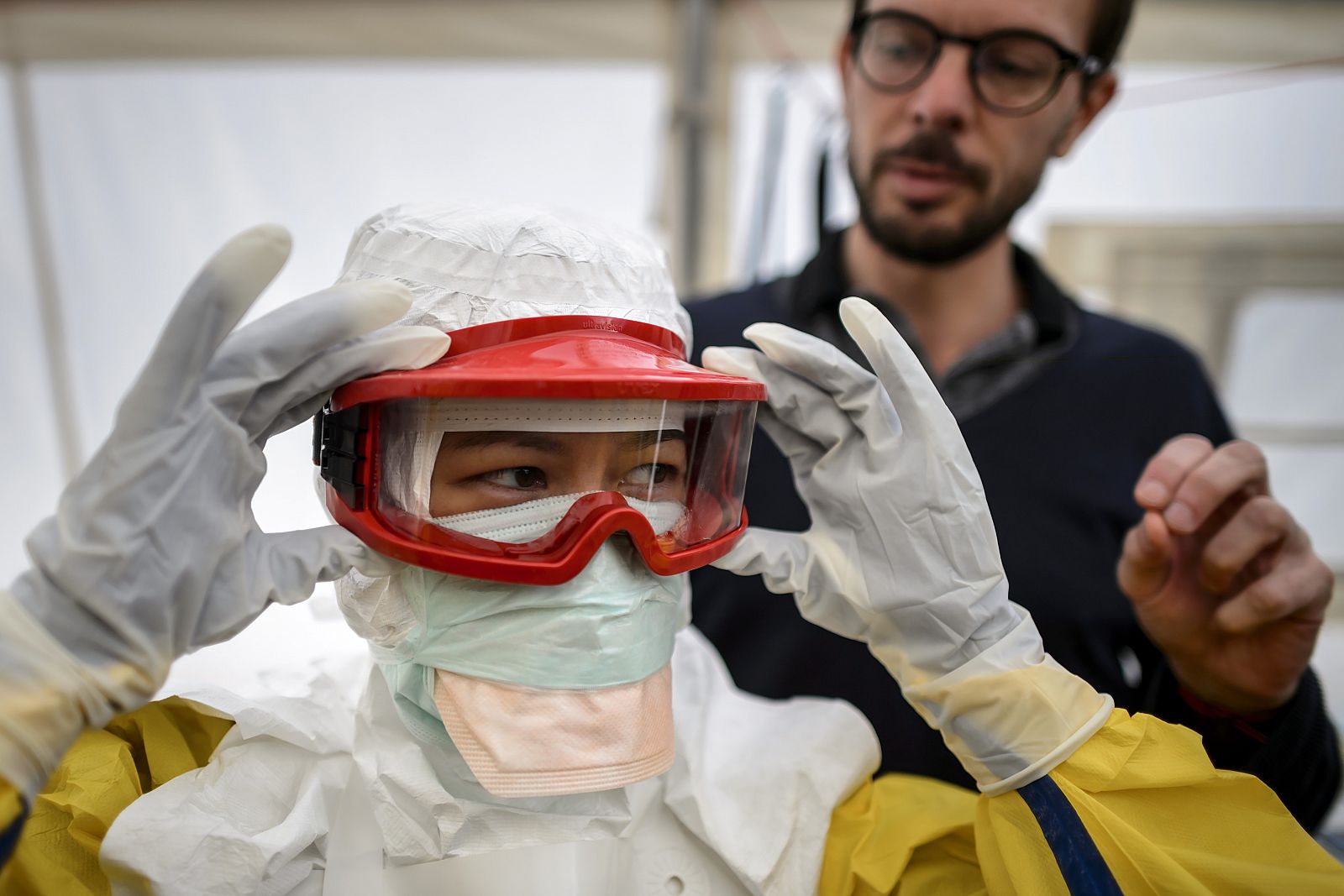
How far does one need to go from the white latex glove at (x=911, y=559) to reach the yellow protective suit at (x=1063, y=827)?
49 mm

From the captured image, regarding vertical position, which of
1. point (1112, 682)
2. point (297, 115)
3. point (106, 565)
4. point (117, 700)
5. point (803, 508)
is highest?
point (297, 115)

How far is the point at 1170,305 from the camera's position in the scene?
3086 mm

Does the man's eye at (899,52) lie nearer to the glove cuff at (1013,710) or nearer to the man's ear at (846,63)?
the man's ear at (846,63)

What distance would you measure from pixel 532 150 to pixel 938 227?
1.69 meters

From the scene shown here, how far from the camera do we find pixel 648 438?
1079 millimetres

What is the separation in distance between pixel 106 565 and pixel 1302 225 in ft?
11.1

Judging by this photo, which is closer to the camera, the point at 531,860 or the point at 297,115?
the point at 531,860

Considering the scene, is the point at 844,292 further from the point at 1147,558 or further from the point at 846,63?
the point at 1147,558

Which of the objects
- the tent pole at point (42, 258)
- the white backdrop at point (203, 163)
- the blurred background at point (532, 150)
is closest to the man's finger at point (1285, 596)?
the blurred background at point (532, 150)

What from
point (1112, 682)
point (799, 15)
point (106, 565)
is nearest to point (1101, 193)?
point (799, 15)

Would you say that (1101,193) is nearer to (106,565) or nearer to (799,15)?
(799,15)

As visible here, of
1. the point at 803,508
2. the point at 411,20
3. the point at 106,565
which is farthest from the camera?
the point at 411,20

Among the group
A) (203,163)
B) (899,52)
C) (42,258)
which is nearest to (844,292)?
(899,52)

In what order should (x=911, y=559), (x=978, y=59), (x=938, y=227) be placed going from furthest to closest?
(x=938, y=227) → (x=978, y=59) → (x=911, y=559)
